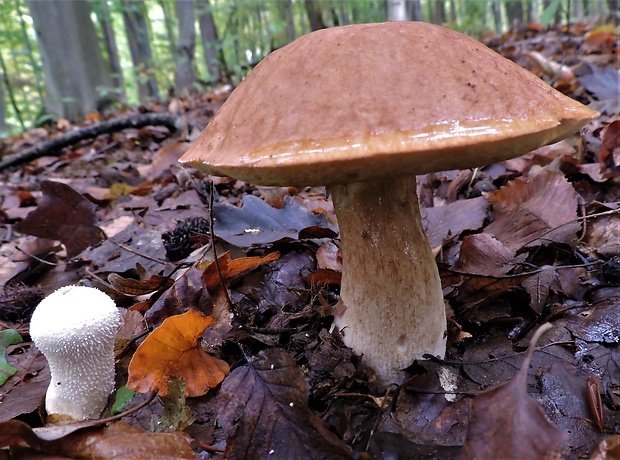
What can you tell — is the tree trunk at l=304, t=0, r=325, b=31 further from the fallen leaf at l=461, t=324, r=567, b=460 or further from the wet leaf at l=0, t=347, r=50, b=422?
the fallen leaf at l=461, t=324, r=567, b=460

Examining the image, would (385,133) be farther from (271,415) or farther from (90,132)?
(90,132)

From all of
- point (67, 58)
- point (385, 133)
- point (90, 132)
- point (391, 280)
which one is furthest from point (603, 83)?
point (67, 58)

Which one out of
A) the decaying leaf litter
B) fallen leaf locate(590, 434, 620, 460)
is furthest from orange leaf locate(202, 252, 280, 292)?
fallen leaf locate(590, 434, 620, 460)

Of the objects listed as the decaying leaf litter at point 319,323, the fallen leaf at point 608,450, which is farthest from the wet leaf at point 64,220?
the fallen leaf at point 608,450

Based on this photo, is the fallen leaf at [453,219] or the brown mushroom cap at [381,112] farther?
the fallen leaf at [453,219]

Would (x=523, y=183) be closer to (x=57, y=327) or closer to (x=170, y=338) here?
(x=170, y=338)

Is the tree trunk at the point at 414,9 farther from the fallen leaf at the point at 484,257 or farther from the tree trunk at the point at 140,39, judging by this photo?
the tree trunk at the point at 140,39

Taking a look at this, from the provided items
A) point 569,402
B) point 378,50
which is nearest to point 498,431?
point 569,402
